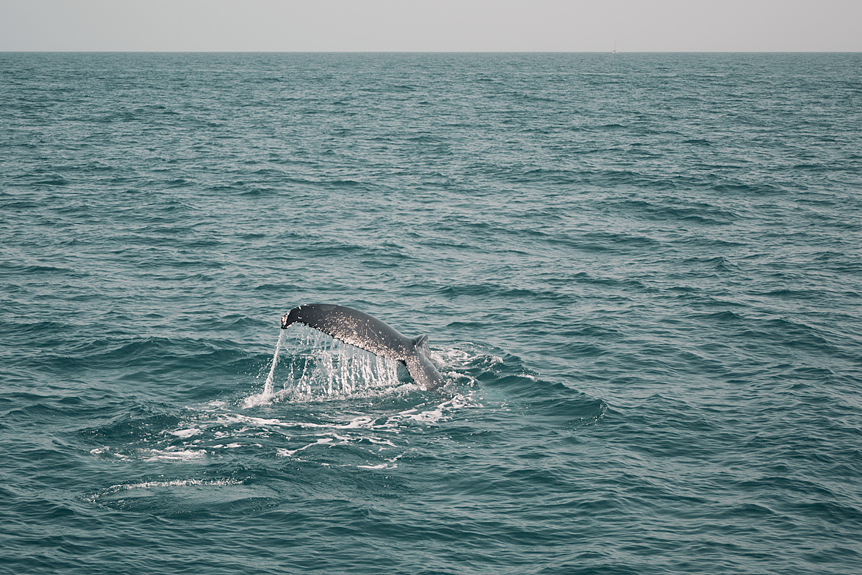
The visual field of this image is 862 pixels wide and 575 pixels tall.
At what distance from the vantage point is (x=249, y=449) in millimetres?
16891

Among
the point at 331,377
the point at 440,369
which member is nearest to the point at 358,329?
the point at 331,377

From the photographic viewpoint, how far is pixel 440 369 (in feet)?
70.2

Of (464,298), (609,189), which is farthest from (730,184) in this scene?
(464,298)

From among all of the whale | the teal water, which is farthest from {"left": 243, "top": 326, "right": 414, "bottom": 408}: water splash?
the whale

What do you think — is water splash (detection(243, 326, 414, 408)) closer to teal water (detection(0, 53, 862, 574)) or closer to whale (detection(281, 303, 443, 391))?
teal water (detection(0, 53, 862, 574))

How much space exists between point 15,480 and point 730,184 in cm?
4001

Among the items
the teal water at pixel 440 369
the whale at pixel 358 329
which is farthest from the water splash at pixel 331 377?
the whale at pixel 358 329

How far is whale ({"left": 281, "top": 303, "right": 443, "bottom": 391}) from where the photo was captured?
1528cm

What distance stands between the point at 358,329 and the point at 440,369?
5858 millimetres

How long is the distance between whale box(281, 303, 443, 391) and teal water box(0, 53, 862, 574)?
6.63 feet

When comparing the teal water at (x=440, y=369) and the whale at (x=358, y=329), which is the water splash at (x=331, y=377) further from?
the whale at (x=358, y=329)

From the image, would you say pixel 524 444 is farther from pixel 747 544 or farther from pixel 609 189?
pixel 609 189

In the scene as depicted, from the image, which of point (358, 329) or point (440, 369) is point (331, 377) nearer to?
point (440, 369)

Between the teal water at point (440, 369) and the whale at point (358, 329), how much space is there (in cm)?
202
